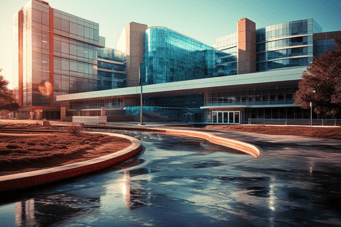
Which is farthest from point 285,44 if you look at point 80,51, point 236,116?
point 80,51

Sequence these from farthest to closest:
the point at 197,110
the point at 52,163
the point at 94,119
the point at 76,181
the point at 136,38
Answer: the point at 136,38
the point at 197,110
the point at 94,119
the point at 52,163
the point at 76,181

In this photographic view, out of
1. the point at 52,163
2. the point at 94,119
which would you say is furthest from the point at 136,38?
the point at 52,163

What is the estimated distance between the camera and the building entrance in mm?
40216

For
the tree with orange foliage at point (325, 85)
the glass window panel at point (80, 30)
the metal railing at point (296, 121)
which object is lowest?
the metal railing at point (296, 121)

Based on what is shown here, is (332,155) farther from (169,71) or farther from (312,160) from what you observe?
(169,71)

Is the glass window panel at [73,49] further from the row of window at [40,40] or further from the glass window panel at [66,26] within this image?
the row of window at [40,40]

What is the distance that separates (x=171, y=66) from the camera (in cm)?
6788

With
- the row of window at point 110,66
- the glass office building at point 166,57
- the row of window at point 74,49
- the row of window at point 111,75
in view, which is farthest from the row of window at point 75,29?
the glass office building at point 166,57

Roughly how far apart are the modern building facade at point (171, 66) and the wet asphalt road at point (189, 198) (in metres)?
33.3

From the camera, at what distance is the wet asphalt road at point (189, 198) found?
3643mm

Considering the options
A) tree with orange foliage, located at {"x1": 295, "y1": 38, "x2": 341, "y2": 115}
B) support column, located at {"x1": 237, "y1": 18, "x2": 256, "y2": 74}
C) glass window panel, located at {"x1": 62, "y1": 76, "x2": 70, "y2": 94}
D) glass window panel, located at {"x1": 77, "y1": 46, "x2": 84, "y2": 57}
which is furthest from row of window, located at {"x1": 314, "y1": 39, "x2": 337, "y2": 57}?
glass window panel, located at {"x1": 62, "y1": 76, "x2": 70, "y2": 94}

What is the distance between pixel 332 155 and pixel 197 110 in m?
42.2

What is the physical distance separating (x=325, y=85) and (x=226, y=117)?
22.1 meters

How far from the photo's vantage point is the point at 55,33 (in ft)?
208
